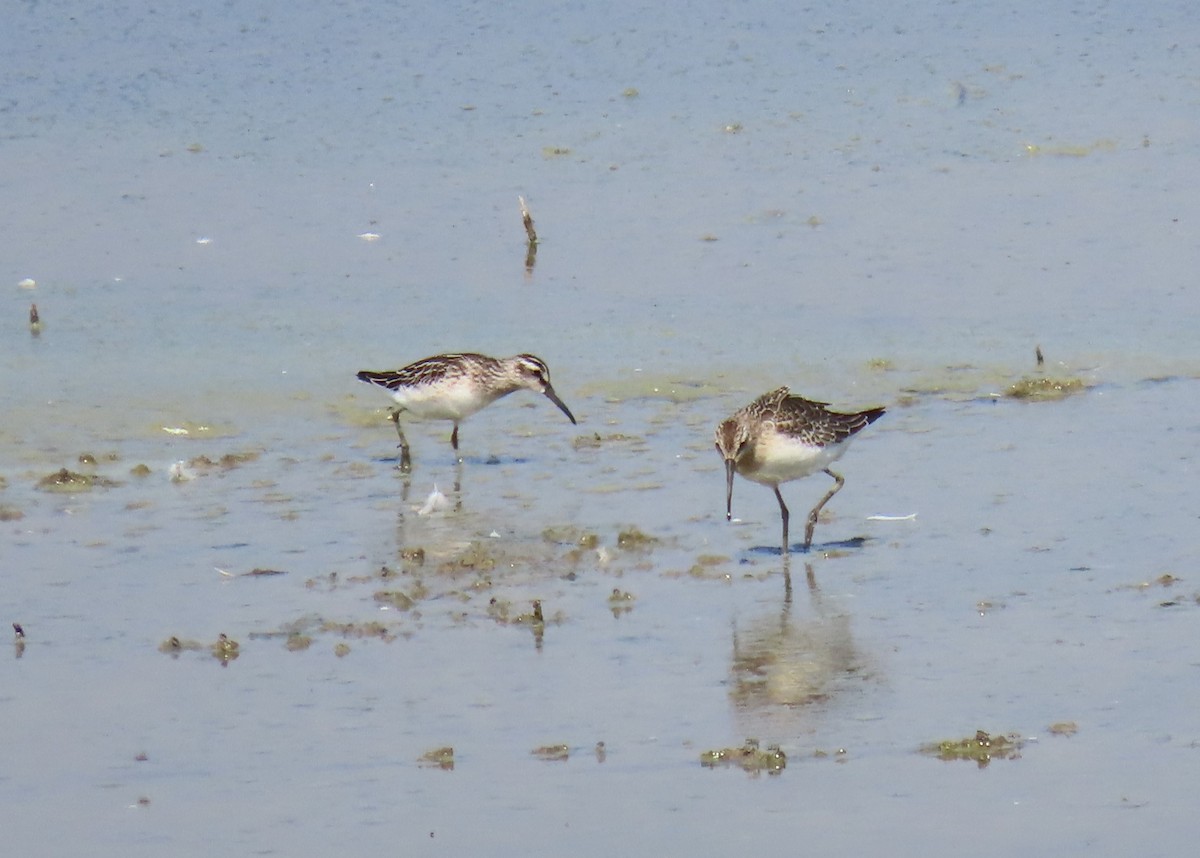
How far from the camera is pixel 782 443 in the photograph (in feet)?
45.2

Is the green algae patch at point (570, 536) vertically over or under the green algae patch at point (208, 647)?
over

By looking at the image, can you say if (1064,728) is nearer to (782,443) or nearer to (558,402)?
(782,443)

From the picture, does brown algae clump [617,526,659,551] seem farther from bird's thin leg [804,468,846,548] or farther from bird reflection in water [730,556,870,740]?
bird reflection in water [730,556,870,740]

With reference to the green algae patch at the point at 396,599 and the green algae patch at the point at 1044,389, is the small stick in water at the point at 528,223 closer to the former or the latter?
the green algae patch at the point at 1044,389

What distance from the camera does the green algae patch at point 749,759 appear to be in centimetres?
990

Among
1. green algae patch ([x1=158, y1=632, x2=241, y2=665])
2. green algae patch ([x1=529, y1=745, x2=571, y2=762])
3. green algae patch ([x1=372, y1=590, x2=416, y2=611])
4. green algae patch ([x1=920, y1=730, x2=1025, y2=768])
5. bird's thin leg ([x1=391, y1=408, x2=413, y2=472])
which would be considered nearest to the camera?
green algae patch ([x1=920, y1=730, x2=1025, y2=768])

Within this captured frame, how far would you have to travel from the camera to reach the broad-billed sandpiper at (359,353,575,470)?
53.6ft

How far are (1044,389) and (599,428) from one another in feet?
10.9

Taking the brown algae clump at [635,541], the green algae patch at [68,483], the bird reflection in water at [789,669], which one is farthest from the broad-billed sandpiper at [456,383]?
the bird reflection in water at [789,669]

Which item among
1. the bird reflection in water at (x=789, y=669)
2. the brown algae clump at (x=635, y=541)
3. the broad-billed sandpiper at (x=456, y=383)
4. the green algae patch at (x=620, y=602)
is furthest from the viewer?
the broad-billed sandpiper at (x=456, y=383)

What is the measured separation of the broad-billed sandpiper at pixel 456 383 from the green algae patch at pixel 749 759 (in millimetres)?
6494

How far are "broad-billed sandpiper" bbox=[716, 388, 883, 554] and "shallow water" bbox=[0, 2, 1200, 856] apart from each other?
381mm

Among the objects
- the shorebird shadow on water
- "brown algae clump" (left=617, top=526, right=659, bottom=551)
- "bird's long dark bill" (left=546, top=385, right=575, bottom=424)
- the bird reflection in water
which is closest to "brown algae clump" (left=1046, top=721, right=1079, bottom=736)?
the bird reflection in water

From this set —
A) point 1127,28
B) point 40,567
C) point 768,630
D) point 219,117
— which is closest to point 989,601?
point 768,630
